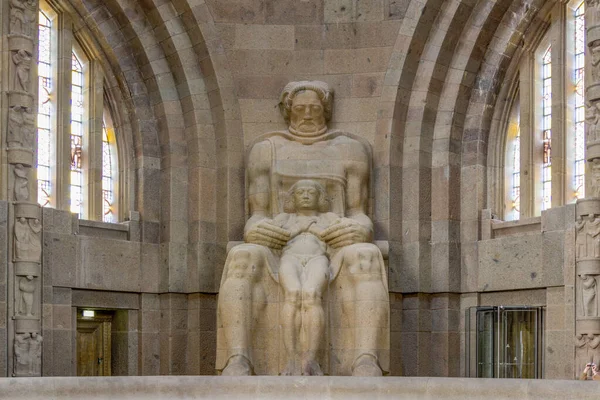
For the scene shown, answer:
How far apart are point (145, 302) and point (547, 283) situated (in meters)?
4.65

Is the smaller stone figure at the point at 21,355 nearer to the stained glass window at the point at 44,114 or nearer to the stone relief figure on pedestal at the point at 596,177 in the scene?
the stained glass window at the point at 44,114

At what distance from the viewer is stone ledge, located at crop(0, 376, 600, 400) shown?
38.7ft

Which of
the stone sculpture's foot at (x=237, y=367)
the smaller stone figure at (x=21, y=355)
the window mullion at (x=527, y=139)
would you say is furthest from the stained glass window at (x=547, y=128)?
the smaller stone figure at (x=21, y=355)

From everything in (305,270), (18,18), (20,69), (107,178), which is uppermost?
(18,18)

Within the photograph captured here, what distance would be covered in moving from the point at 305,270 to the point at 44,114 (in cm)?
366

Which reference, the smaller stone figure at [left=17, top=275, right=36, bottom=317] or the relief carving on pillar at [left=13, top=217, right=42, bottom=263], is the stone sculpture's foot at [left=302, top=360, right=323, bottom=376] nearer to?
the smaller stone figure at [left=17, top=275, right=36, bottom=317]

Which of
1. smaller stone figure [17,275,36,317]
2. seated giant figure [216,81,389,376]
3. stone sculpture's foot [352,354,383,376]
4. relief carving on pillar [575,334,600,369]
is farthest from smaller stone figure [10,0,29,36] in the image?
relief carving on pillar [575,334,600,369]

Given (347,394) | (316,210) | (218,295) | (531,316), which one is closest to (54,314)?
(218,295)

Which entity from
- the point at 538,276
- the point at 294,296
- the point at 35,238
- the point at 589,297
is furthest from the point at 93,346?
the point at 589,297

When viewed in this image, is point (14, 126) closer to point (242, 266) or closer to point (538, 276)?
point (242, 266)

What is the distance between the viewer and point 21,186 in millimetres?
15117

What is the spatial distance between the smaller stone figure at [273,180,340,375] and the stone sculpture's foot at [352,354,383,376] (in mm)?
397

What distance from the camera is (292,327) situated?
15.0m

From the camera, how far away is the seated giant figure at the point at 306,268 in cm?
1498
